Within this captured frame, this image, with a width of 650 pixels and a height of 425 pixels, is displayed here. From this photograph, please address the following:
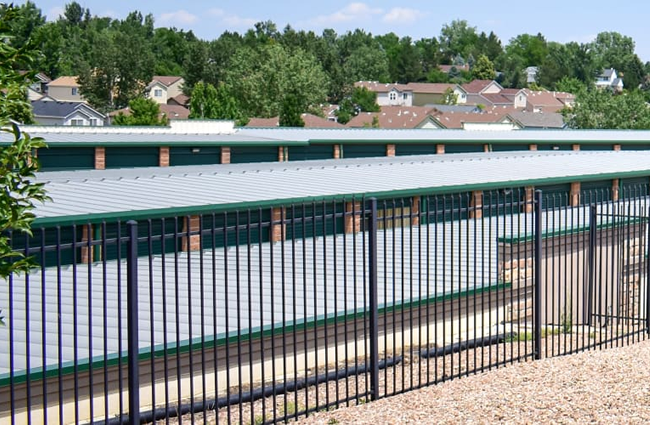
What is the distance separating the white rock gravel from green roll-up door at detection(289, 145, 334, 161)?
1216 inches

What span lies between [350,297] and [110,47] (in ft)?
320

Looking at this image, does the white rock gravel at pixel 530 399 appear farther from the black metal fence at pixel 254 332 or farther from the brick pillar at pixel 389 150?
the brick pillar at pixel 389 150

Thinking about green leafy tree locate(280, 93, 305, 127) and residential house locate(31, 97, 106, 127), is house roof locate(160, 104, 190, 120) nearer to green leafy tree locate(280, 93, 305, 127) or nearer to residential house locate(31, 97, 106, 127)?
residential house locate(31, 97, 106, 127)

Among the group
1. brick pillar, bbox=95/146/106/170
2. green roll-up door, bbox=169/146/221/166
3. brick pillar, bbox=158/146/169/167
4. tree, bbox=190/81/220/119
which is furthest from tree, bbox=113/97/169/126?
brick pillar, bbox=95/146/106/170

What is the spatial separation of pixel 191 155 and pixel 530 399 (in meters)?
29.7

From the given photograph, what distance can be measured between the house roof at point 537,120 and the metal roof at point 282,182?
79.0m

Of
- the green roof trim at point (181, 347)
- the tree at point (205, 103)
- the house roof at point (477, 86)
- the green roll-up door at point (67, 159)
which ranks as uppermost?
the house roof at point (477, 86)

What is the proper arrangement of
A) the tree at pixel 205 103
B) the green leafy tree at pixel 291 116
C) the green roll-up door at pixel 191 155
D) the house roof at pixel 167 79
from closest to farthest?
the green roll-up door at pixel 191 155, the green leafy tree at pixel 291 116, the tree at pixel 205 103, the house roof at pixel 167 79

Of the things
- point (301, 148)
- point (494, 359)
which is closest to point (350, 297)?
point (494, 359)

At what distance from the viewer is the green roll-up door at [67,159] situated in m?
34.5

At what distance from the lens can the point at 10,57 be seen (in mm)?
6328

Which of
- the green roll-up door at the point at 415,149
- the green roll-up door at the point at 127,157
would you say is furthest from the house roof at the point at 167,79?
the green roll-up door at the point at 127,157

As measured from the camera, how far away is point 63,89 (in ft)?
436

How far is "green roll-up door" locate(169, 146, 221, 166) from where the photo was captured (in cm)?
3812
